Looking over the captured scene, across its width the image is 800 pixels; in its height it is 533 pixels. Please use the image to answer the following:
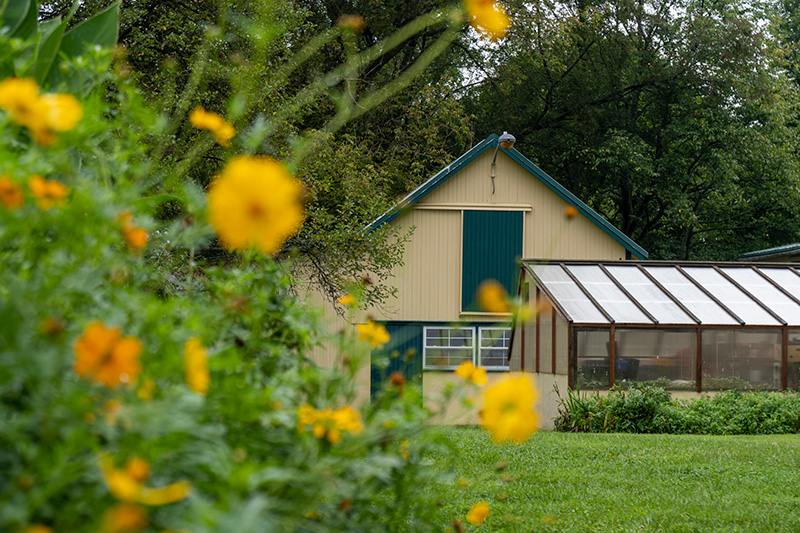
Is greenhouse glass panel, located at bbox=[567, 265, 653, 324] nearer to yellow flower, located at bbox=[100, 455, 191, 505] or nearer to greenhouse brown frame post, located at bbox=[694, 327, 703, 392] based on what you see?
greenhouse brown frame post, located at bbox=[694, 327, 703, 392]

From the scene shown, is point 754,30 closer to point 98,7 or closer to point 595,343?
point 595,343

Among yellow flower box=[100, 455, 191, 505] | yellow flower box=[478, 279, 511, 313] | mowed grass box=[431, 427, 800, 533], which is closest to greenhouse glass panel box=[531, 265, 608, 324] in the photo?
mowed grass box=[431, 427, 800, 533]

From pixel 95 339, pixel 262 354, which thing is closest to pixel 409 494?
pixel 262 354

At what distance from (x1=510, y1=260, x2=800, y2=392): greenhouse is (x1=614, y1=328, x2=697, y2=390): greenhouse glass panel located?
0.04 ft

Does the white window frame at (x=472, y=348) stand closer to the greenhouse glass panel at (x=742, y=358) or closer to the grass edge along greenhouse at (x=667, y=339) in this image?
the grass edge along greenhouse at (x=667, y=339)

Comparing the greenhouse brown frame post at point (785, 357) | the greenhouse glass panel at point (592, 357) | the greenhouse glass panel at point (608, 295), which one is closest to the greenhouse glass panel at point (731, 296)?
the greenhouse brown frame post at point (785, 357)

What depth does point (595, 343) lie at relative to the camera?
32.7ft

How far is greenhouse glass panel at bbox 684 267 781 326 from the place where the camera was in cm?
1031

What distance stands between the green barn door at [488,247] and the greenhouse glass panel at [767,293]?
12.3 ft

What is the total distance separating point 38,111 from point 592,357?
958cm

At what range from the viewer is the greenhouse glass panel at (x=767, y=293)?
1051 centimetres

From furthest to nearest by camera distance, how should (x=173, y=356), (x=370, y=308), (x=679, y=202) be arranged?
(x=679, y=202), (x=370, y=308), (x=173, y=356)

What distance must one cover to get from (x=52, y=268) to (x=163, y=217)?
24.1 ft

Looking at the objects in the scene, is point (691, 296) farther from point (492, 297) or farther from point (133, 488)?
point (133, 488)
